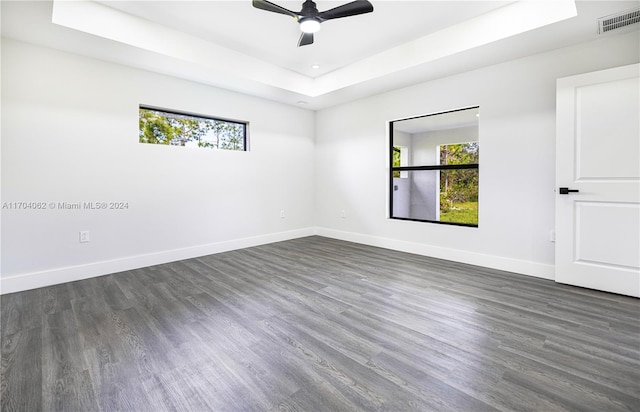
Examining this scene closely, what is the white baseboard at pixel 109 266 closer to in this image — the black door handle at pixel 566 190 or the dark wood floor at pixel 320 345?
the dark wood floor at pixel 320 345

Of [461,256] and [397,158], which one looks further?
[397,158]

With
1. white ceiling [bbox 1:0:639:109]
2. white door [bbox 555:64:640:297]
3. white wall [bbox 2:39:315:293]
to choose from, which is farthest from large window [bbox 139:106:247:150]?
white door [bbox 555:64:640:297]

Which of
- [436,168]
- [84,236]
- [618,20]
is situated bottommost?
[84,236]

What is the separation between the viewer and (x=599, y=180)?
110 inches

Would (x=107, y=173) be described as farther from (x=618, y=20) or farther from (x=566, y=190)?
(x=618, y=20)

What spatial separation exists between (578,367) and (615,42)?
3124 mm

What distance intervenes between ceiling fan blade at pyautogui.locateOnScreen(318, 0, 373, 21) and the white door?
2.15 m

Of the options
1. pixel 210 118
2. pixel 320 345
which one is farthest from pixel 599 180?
pixel 210 118

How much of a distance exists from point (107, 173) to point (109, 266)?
1111 mm

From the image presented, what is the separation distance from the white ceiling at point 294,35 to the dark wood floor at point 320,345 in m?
2.51

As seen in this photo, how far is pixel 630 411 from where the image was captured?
1351mm

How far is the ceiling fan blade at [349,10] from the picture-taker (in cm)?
247

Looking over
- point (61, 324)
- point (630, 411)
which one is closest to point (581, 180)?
point (630, 411)

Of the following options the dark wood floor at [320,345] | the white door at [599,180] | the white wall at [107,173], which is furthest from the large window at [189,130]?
the white door at [599,180]
